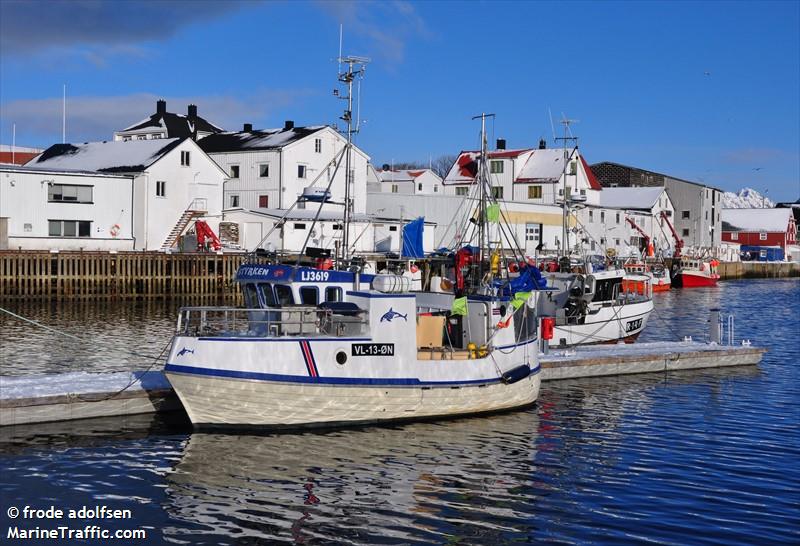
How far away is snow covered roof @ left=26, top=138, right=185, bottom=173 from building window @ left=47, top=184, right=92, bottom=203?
285cm

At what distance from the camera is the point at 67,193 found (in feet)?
202

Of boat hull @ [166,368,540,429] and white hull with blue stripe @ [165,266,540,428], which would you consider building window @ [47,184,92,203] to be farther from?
boat hull @ [166,368,540,429]

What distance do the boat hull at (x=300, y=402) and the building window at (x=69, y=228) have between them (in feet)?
145

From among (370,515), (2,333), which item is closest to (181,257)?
(2,333)

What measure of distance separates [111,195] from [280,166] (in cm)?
1616

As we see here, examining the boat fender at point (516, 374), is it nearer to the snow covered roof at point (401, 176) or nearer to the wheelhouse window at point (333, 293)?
the wheelhouse window at point (333, 293)

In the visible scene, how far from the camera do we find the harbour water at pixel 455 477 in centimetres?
1578

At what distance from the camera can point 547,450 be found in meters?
21.5

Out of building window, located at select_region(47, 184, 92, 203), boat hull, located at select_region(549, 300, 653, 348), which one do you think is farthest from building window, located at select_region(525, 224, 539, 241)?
boat hull, located at select_region(549, 300, 653, 348)

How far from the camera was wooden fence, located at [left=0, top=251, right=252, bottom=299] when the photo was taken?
5503cm

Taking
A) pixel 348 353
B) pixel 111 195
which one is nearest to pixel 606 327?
pixel 348 353

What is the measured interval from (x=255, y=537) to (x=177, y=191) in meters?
54.6

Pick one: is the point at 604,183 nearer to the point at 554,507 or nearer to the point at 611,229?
the point at 611,229

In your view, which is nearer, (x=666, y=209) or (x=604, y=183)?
(x=666, y=209)
